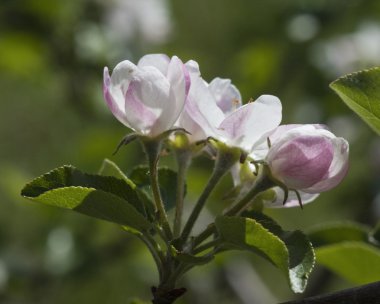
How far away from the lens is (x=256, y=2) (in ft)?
9.43

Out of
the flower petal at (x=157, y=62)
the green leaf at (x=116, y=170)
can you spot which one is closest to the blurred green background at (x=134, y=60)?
the green leaf at (x=116, y=170)

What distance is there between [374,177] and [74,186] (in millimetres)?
1865

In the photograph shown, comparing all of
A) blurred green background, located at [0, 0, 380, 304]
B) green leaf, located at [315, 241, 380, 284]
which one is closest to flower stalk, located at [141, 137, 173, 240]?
green leaf, located at [315, 241, 380, 284]

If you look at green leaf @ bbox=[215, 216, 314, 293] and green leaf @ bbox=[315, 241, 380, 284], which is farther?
green leaf @ bbox=[315, 241, 380, 284]

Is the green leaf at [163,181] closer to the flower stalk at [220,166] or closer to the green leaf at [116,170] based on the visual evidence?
the green leaf at [116,170]

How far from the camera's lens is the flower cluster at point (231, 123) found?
0.91 meters

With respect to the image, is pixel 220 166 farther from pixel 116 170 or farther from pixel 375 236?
pixel 375 236

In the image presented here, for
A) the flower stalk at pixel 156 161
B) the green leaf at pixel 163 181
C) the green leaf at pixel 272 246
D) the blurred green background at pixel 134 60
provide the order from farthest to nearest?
1. the blurred green background at pixel 134 60
2. the green leaf at pixel 163 181
3. the flower stalk at pixel 156 161
4. the green leaf at pixel 272 246

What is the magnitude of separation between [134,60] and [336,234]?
4.76 ft

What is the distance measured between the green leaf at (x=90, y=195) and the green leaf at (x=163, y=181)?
130mm

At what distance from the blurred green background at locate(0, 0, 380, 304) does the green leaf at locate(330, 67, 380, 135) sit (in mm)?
1253

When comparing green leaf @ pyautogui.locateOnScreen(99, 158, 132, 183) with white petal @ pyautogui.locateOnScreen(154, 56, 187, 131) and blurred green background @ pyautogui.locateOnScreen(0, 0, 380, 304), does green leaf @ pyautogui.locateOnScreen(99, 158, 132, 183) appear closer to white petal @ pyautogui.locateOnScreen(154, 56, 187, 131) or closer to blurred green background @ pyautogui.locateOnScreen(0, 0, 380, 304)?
white petal @ pyautogui.locateOnScreen(154, 56, 187, 131)

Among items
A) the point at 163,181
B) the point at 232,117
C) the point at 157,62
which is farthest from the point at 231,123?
the point at 163,181

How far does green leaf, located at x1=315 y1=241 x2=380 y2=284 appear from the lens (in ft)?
3.68
